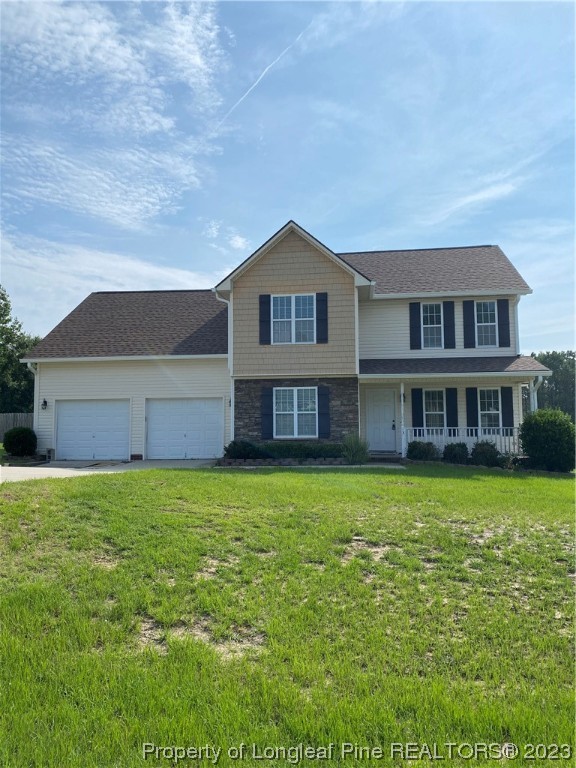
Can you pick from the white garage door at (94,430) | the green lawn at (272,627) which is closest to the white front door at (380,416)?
the white garage door at (94,430)

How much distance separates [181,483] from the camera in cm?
1027

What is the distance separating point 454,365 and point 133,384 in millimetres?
11107

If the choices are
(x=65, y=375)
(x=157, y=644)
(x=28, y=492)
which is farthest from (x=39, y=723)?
(x=65, y=375)

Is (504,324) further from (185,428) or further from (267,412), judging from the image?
(185,428)

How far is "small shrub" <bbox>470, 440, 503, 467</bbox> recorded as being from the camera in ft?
53.9

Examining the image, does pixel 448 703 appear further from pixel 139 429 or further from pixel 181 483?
pixel 139 429

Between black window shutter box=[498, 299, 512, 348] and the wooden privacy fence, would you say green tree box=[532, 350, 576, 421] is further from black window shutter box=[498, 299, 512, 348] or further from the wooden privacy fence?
the wooden privacy fence

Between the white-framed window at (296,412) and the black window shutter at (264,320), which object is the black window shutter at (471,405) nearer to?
the white-framed window at (296,412)

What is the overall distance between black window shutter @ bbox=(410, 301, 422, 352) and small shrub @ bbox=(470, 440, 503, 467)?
4.41 meters

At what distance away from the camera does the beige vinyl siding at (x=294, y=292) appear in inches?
701

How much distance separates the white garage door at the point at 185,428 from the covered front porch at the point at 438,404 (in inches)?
203

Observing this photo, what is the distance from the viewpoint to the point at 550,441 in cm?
1567

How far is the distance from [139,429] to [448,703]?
17.0 metres

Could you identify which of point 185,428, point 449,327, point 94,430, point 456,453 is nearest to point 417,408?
point 456,453
